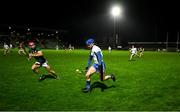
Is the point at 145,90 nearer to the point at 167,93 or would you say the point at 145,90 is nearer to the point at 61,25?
the point at 167,93

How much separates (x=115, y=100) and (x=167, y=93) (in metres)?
2.62

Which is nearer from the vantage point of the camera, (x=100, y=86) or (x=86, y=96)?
(x=86, y=96)

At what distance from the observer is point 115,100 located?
1017 centimetres

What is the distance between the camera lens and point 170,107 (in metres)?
9.11

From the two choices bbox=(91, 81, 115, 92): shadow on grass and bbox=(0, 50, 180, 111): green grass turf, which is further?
bbox=(91, 81, 115, 92): shadow on grass

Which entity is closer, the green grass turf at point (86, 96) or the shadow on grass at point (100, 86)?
the green grass turf at point (86, 96)

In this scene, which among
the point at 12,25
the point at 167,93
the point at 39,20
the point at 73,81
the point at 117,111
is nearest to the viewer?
the point at 117,111

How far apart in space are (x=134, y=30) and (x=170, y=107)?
8922 cm

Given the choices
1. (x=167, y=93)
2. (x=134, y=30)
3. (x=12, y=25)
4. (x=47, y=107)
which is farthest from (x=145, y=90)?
(x=134, y=30)

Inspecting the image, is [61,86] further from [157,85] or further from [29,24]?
[29,24]

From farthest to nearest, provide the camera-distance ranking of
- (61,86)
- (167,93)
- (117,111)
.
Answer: (61,86) → (167,93) → (117,111)

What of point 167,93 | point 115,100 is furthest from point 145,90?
point 115,100

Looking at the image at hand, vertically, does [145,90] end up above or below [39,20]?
below

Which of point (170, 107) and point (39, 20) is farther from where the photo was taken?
point (39, 20)
